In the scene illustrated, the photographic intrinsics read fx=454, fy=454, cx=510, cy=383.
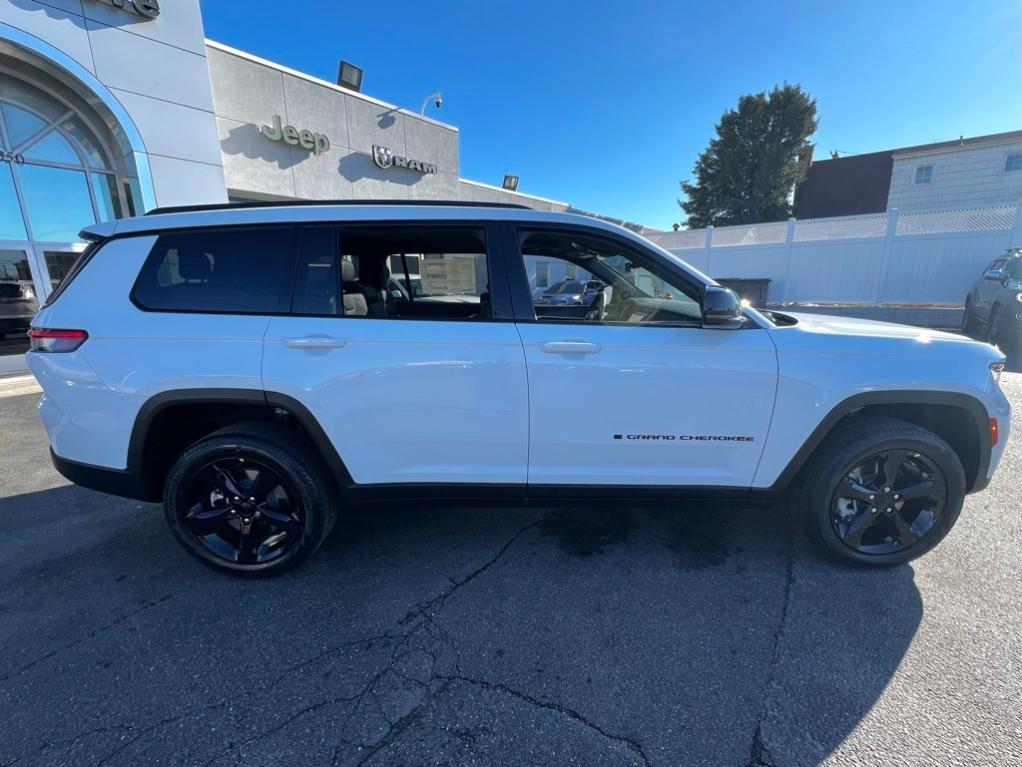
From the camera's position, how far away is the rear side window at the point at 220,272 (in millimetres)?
2295

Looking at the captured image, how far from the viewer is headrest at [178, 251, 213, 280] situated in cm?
235

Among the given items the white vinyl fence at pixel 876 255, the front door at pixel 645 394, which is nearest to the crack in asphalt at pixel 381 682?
the front door at pixel 645 394

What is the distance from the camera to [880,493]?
7.90 ft

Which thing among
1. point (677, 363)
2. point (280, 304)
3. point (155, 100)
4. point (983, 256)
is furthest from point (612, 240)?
point (983, 256)

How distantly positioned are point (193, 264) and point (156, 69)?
8294mm

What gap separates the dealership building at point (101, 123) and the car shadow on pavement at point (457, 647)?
722 centimetres

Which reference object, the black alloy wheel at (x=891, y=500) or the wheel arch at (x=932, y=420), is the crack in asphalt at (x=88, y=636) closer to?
the wheel arch at (x=932, y=420)

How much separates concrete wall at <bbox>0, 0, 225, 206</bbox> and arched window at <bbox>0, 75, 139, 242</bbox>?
841 mm

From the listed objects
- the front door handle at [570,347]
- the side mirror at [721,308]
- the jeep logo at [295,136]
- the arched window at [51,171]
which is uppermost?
the jeep logo at [295,136]

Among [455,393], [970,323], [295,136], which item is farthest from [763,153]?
[455,393]

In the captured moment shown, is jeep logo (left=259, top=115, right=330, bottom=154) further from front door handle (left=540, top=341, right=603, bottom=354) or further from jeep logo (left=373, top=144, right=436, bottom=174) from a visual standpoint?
front door handle (left=540, top=341, right=603, bottom=354)

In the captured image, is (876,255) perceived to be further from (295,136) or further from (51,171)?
(51,171)

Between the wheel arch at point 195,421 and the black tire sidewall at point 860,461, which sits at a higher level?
the wheel arch at point 195,421

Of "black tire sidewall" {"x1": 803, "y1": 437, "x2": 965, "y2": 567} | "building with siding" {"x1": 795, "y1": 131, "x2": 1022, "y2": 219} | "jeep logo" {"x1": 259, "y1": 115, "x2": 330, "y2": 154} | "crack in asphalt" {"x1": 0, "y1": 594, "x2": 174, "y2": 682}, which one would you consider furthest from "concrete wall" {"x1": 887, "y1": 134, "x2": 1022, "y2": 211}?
"crack in asphalt" {"x1": 0, "y1": 594, "x2": 174, "y2": 682}
